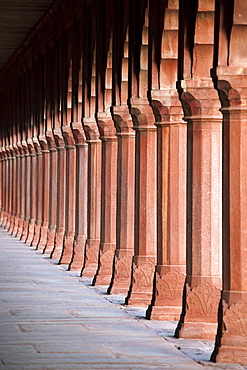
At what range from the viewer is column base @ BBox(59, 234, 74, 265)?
2391 centimetres

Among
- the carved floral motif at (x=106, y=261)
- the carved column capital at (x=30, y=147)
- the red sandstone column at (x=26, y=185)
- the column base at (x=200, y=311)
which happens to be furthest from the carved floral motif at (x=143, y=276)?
the red sandstone column at (x=26, y=185)

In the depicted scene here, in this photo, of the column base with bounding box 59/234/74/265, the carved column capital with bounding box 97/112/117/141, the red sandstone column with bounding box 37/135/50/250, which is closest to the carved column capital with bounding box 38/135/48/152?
the red sandstone column with bounding box 37/135/50/250

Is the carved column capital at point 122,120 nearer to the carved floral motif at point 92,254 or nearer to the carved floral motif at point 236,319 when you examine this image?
the carved floral motif at point 92,254

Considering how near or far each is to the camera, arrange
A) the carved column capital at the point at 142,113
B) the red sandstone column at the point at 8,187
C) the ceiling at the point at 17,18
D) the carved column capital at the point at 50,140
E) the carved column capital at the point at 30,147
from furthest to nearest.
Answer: the red sandstone column at the point at 8,187 → the carved column capital at the point at 30,147 → the carved column capital at the point at 50,140 → the ceiling at the point at 17,18 → the carved column capital at the point at 142,113

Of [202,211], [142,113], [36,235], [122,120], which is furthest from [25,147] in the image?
[202,211]

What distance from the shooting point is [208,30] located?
12.3 m

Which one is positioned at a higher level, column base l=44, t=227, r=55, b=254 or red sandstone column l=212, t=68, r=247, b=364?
red sandstone column l=212, t=68, r=247, b=364

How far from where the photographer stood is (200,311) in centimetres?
1217

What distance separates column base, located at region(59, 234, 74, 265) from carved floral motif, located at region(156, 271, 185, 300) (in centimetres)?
1003

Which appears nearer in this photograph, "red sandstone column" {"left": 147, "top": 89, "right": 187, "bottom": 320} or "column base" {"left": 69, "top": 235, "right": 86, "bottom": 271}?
"red sandstone column" {"left": 147, "top": 89, "right": 187, "bottom": 320}

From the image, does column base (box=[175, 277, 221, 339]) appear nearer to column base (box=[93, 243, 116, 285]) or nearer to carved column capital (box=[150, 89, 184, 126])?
carved column capital (box=[150, 89, 184, 126])

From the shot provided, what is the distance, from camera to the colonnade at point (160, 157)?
35.2ft

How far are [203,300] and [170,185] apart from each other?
8.29 feet

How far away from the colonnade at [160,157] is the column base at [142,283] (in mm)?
16
